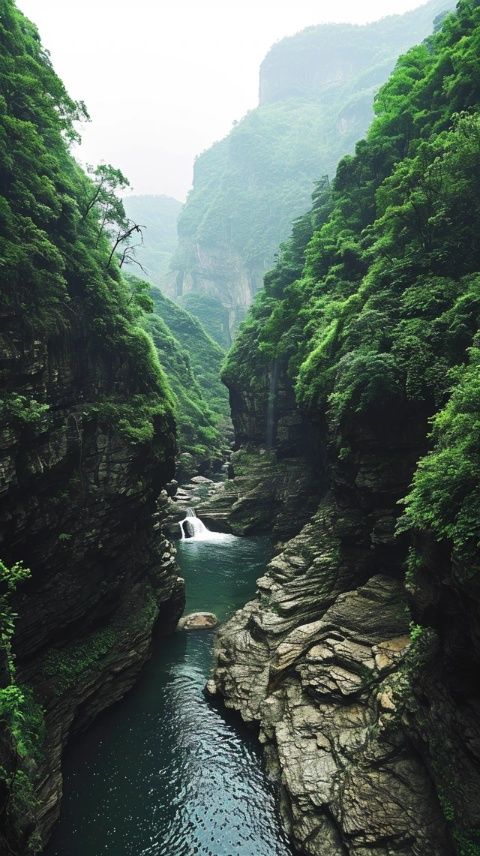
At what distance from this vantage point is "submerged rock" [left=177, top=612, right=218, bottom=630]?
83.6 feet

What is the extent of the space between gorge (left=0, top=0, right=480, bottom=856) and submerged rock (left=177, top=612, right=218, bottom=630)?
0.35 meters

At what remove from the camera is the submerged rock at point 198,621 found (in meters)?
25.5

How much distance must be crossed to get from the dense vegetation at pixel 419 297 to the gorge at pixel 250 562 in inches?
4.9

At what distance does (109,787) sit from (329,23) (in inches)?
10490

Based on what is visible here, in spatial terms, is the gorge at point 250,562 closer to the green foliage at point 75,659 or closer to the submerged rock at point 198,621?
the green foliage at point 75,659

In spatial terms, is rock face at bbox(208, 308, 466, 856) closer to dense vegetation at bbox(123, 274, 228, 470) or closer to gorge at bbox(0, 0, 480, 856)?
gorge at bbox(0, 0, 480, 856)

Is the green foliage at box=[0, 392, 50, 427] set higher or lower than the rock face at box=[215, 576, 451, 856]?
higher

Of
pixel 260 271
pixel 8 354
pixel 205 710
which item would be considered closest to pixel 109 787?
pixel 205 710

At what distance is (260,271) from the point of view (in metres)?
144

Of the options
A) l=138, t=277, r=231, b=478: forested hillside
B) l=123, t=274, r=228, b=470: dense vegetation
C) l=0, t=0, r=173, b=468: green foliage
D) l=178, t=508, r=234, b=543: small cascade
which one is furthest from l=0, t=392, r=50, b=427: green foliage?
l=123, t=274, r=228, b=470: dense vegetation

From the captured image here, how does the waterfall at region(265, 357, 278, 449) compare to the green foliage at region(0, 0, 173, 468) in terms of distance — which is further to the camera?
the waterfall at region(265, 357, 278, 449)

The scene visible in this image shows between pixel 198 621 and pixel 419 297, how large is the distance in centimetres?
2055

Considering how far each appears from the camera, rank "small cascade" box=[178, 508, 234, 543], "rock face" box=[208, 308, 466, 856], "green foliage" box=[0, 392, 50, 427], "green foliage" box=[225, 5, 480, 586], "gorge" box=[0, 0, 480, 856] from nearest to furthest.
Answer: "green foliage" box=[225, 5, 480, 586]
"gorge" box=[0, 0, 480, 856]
"rock face" box=[208, 308, 466, 856]
"green foliage" box=[0, 392, 50, 427]
"small cascade" box=[178, 508, 234, 543]

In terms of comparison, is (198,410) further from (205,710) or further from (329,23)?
(329,23)
